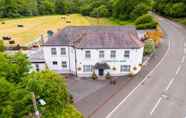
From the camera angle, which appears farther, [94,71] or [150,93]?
[94,71]

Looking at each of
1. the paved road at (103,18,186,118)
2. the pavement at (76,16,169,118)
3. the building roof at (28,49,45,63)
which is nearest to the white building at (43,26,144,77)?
the building roof at (28,49,45,63)

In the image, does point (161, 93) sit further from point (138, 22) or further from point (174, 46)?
point (138, 22)

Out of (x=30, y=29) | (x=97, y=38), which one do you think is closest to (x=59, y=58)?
(x=97, y=38)

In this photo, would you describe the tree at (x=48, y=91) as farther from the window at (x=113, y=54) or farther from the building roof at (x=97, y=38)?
the window at (x=113, y=54)

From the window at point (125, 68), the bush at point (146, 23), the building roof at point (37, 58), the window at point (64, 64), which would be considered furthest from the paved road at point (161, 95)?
the building roof at point (37, 58)

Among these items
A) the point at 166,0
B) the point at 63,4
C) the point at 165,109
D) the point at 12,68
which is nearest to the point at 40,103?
the point at 12,68

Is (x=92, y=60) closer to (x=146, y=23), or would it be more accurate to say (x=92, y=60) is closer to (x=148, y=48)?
(x=148, y=48)
